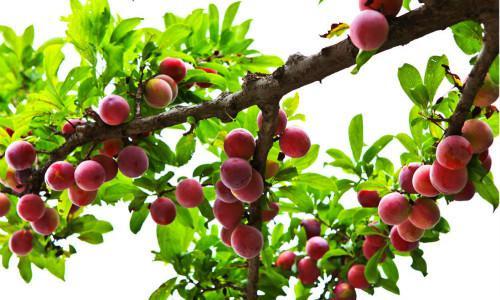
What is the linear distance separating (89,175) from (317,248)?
22.7 inches

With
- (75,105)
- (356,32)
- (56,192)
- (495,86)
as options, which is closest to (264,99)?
(356,32)

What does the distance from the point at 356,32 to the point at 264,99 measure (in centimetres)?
27

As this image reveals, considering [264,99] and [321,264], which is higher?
[264,99]

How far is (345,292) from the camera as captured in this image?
1.37m

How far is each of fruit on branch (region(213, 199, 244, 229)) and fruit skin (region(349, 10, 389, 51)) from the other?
471 millimetres

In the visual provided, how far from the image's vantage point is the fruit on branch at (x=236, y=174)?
1031 millimetres

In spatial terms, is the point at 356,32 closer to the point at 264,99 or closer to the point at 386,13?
the point at 386,13

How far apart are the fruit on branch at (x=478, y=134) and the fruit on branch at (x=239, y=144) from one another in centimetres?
39

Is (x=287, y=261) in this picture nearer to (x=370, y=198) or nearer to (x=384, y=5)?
(x=370, y=198)

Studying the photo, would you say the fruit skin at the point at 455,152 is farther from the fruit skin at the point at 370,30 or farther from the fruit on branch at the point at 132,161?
the fruit on branch at the point at 132,161

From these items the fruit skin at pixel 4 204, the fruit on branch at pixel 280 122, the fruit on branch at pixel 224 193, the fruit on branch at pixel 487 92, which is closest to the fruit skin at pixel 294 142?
the fruit on branch at pixel 280 122

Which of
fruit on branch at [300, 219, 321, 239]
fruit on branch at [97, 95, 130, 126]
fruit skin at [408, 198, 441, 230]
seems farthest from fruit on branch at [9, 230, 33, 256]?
fruit skin at [408, 198, 441, 230]

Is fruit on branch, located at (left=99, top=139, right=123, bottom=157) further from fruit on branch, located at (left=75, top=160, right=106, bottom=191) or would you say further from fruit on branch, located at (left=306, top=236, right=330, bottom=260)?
fruit on branch, located at (left=306, top=236, right=330, bottom=260)

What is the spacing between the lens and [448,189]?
2.89 ft
